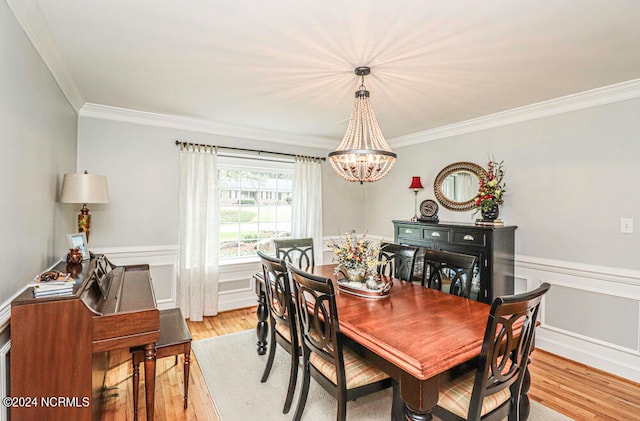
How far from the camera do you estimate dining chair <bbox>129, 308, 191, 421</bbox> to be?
194cm

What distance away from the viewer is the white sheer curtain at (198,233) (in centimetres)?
382

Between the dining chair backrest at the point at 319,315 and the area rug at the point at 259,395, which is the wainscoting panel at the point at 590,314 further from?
the dining chair backrest at the point at 319,315

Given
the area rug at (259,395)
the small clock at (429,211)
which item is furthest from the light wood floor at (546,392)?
the small clock at (429,211)

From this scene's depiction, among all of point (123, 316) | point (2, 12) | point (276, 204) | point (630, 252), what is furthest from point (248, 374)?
point (630, 252)

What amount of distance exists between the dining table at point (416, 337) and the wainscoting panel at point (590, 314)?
154 cm

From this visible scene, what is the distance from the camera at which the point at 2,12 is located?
4.84ft

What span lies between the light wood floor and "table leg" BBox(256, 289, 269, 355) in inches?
22.7

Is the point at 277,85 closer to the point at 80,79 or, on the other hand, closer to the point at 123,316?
the point at 80,79

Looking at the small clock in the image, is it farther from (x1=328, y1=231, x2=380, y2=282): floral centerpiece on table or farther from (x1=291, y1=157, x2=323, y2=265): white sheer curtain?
(x1=328, y1=231, x2=380, y2=282): floral centerpiece on table

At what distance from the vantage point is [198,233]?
12.8ft

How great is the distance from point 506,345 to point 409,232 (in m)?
2.49

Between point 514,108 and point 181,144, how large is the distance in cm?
372

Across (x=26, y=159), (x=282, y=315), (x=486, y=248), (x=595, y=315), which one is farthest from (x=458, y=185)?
(x=26, y=159)

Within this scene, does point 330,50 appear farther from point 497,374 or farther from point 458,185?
point 458,185
